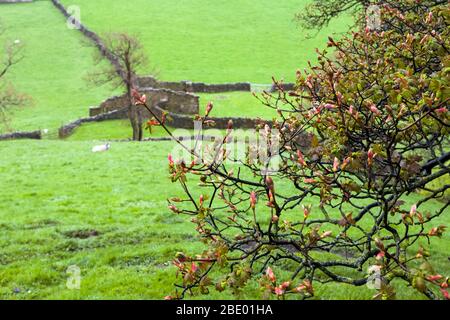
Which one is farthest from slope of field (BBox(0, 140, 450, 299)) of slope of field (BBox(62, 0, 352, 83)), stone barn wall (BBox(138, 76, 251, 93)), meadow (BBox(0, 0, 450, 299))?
slope of field (BBox(62, 0, 352, 83))

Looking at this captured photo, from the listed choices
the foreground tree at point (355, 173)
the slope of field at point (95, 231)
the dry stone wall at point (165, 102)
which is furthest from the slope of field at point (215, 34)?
the foreground tree at point (355, 173)

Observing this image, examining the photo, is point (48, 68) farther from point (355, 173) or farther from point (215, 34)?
point (355, 173)

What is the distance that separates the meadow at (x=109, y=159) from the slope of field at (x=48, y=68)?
165 mm

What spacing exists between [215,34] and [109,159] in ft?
135

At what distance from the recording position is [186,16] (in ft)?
221

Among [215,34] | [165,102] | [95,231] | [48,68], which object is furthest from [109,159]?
[215,34]

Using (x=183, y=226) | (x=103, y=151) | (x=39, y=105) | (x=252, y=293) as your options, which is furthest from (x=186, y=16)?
(x=252, y=293)

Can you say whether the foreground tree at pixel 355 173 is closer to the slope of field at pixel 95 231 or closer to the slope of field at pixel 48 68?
the slope of field at pixel 95 231

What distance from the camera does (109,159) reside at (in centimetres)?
2422

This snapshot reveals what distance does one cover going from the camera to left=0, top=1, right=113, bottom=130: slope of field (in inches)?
1663

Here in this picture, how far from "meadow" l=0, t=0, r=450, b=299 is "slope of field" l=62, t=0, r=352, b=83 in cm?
21

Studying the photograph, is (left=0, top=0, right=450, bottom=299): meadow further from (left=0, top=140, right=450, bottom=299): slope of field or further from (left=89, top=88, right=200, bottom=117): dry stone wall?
(left=89, top=88, right=200, bottom=117): dry stone wall

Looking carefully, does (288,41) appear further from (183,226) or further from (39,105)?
(183,226)

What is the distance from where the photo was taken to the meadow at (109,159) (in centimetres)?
1016
